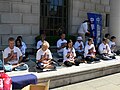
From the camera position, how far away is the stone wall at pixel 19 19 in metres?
11.6

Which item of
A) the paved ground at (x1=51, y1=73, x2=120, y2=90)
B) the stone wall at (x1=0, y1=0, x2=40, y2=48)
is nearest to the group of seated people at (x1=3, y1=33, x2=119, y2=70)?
the paved ground at (x1=51, y1=73, x2=120, y2=90)

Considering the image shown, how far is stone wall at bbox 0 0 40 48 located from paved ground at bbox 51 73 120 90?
16.5ft

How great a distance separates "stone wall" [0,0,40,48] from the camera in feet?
38.1

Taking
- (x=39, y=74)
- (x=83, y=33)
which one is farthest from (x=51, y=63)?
(x=83, y=33)

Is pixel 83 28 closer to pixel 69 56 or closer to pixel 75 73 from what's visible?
pixel 69 56

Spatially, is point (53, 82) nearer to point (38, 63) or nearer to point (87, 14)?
point (38, 63)

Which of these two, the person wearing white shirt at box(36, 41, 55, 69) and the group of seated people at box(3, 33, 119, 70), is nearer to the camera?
the group of seated people at box(3, 33, 119, 70)

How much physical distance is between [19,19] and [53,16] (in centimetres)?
254

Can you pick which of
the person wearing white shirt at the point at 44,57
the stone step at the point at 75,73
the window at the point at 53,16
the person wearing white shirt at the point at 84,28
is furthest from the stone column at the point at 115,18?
the person wearing white shirt at the point at 44,57

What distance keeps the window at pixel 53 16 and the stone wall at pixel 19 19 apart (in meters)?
0.70

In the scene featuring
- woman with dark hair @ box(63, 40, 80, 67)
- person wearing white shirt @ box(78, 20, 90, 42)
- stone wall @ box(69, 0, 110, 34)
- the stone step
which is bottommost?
the stone step

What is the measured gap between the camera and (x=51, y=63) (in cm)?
847

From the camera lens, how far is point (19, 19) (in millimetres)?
12133

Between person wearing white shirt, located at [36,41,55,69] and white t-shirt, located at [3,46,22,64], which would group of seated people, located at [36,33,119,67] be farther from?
white t-shirt, located at [3,46,22,64]
